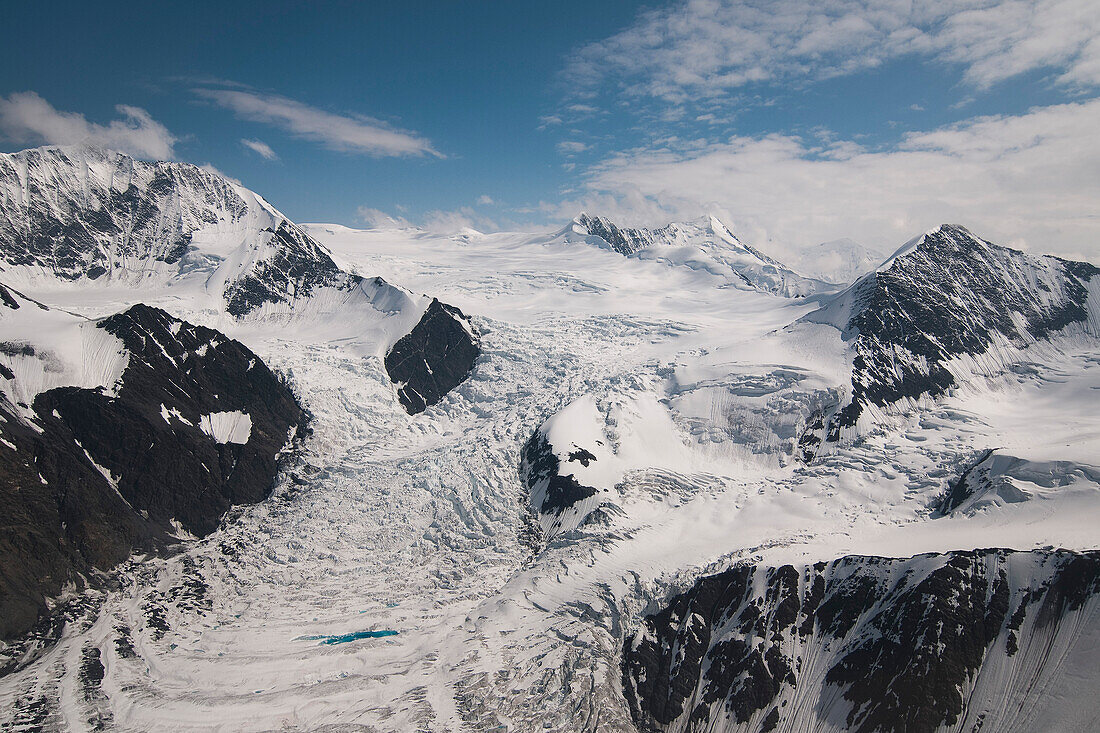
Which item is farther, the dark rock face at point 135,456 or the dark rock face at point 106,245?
the dark rock face at point 106,245

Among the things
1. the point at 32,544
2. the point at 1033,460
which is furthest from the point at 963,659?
the point at 32,544

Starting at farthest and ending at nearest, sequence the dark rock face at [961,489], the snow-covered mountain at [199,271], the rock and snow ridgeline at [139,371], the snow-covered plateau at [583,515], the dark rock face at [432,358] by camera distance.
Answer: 1. the snow-covered mountain at [199,271]
2. the dark rock face at [432,358]
3. the dark rock face at [961,489]
4. the rock and snow ridgeline at [139,371]
5. the snow-covered plateau at [583,515]

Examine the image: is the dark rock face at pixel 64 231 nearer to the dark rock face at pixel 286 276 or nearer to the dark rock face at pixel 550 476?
the dark rock face at pixel 286 276

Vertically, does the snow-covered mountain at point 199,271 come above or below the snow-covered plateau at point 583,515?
above

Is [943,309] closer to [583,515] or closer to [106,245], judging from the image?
[583,515]

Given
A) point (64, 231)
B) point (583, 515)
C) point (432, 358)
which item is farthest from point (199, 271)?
point (583, 515)

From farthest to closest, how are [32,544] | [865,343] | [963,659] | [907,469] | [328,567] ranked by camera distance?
[865,343], [907,469], [328,567], [32,544], [963,659]

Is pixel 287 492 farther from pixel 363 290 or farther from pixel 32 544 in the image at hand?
pixel 363 290

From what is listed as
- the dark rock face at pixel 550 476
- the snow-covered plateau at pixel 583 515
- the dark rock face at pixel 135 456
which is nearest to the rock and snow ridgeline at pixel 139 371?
the dark rock face at pixel 135 456

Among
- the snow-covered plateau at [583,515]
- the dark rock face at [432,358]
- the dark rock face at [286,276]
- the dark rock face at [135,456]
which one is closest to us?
the snow-covered plateau at [583,515]
